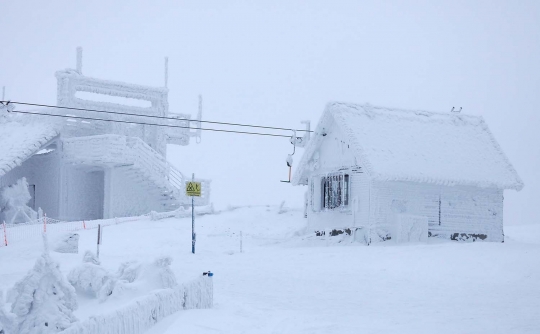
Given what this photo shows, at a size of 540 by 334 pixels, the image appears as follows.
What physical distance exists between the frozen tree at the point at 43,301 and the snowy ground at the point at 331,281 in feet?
4.52

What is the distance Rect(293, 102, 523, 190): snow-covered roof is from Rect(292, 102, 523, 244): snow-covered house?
0.14ft

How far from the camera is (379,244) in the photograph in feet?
77.6

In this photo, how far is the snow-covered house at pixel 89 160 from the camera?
34719 millimetres

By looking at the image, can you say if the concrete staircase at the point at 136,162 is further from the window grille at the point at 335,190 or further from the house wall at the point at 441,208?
the house wall at the point at 441,208

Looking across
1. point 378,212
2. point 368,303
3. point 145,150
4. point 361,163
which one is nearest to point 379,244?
point 378,212

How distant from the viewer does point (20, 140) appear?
34406mm

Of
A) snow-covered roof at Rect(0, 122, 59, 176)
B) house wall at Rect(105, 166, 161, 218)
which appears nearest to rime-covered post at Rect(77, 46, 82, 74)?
snow-covered roof at Rect(0, 122, 59, 176)

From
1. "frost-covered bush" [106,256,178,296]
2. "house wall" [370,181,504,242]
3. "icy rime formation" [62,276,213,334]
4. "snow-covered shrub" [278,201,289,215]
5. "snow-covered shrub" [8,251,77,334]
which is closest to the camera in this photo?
"icy rime formation" [62,276,213,334]

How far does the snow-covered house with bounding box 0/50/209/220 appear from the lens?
34.7 meters

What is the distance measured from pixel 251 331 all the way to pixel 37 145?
26.7 metres

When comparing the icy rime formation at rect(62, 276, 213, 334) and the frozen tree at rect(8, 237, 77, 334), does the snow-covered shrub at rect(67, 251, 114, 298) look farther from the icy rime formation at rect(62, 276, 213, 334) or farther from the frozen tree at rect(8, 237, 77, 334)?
the frozen tree at rect(8, 237, 77, 334)

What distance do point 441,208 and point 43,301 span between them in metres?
19.2

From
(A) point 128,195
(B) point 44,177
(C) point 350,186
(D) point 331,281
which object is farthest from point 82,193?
(D) point 331,281

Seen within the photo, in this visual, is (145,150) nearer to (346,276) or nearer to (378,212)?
(378,212)
